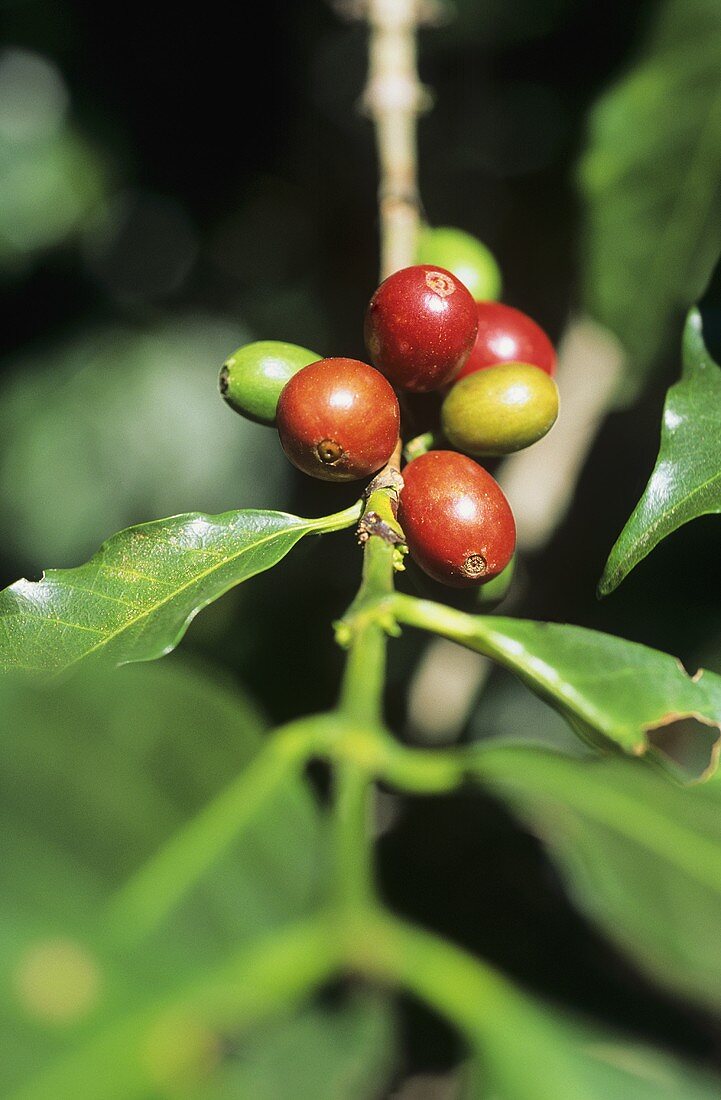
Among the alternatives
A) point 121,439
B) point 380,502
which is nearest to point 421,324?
point 380,502

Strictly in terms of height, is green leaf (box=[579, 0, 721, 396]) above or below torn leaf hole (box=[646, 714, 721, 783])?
above

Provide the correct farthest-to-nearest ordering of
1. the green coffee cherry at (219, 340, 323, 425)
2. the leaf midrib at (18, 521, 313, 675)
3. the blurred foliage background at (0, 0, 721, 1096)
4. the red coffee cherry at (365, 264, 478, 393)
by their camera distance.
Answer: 1. the blurred foliage background at (0, 0, 721, 1096)
2. the green coffee cherry at (219, 340, 323, 425)
3. the red coffee cherry at (365, 264, 478, 393)
4. the leaf midrib at (18, 521, 313, 675)

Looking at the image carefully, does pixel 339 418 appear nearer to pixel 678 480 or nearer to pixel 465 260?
pixel 678 480

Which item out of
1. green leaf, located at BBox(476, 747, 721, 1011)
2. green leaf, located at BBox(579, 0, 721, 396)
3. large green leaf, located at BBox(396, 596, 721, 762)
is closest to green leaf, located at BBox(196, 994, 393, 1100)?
Answer: green leaf, located at BBox(476, 747, 721, 1011)

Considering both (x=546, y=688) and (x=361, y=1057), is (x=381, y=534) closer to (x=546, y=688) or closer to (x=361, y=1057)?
(x=546, y=688)

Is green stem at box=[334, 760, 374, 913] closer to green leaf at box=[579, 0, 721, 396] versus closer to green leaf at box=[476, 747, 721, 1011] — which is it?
green leaf at box=[476, 747, 721, 1011]

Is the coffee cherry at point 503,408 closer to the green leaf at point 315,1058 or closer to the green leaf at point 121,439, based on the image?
the green leaf at point 315,1058
